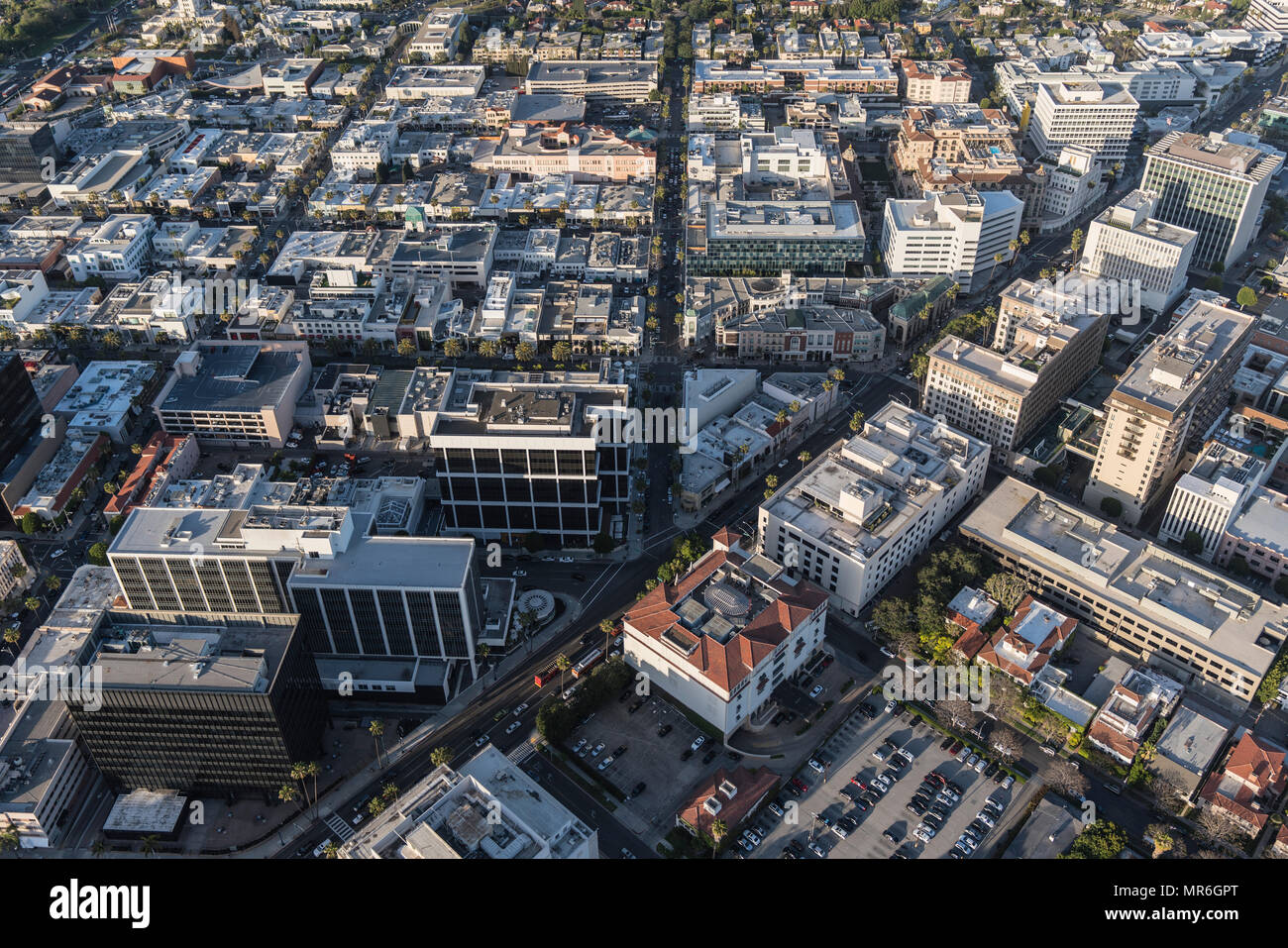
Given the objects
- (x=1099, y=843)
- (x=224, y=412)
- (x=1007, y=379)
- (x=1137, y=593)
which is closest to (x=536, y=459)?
(x=224, y=412)

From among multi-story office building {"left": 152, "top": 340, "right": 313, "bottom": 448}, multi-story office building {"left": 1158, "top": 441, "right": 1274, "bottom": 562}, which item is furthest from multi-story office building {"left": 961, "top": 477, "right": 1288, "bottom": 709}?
multi-story office building {"left": 152, "top": 340, "right": 313, "bottom": 448}

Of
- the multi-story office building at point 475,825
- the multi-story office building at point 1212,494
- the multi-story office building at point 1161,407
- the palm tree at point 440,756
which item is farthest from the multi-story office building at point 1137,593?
the palm tree at point 440,756

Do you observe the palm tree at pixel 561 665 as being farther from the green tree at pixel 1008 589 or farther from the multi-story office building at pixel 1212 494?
the multi-story office building at pixel 1212 494

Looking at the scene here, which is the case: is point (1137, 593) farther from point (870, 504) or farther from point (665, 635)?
point (665, 635)

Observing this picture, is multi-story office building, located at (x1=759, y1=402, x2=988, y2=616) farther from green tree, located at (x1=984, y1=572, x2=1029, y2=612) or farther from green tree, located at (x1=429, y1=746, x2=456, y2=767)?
green tree, located at (x1=429, y1=746, x2=456, y2=767)
